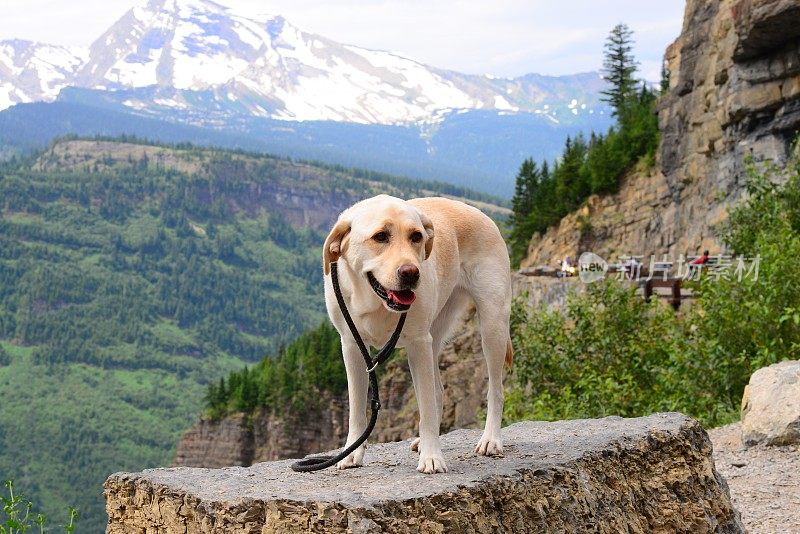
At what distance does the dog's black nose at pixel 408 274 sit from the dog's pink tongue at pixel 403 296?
10cm

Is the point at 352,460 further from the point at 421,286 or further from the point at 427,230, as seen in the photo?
the point at 427,230

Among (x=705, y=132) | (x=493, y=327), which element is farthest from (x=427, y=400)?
(x=705, y=132)

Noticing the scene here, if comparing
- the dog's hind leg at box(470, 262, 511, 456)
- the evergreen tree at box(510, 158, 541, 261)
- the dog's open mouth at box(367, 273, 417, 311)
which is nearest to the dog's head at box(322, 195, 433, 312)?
the dog's open mouth at box(367, 273, 417, 311)

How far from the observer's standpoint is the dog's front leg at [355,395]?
8.34m

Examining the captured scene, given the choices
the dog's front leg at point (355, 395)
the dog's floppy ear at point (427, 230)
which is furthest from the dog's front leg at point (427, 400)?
the dog's floppy ear at point (427, 230)

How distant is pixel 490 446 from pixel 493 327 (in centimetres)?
97

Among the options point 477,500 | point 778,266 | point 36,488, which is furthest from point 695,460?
point 36,488

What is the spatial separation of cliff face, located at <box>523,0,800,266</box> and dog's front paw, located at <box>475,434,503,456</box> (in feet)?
66.9

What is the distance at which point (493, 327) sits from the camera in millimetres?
8984

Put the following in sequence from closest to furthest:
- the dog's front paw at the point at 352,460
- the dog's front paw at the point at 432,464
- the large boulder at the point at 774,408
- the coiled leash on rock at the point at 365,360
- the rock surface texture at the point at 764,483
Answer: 1. the coiled leash on rock at the point at 365,360
2. the dog's front paw at the point at 432,464
3. the dog's front paw at the point at 352,460
4. the rock surface texture at the point at 764,483
5. the large boulder at the point at 774,408

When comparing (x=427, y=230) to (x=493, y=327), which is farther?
(x=493, y=327)

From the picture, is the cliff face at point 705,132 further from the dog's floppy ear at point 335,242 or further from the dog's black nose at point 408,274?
the dog's black nose at point 408,274

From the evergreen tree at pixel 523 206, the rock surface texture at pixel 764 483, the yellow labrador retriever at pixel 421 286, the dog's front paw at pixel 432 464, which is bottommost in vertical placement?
the evergreen tree at pixel 523 206

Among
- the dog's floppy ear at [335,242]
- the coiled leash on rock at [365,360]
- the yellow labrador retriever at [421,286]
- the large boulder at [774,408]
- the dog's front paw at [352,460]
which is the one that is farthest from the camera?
the large boulder at [774,408]
